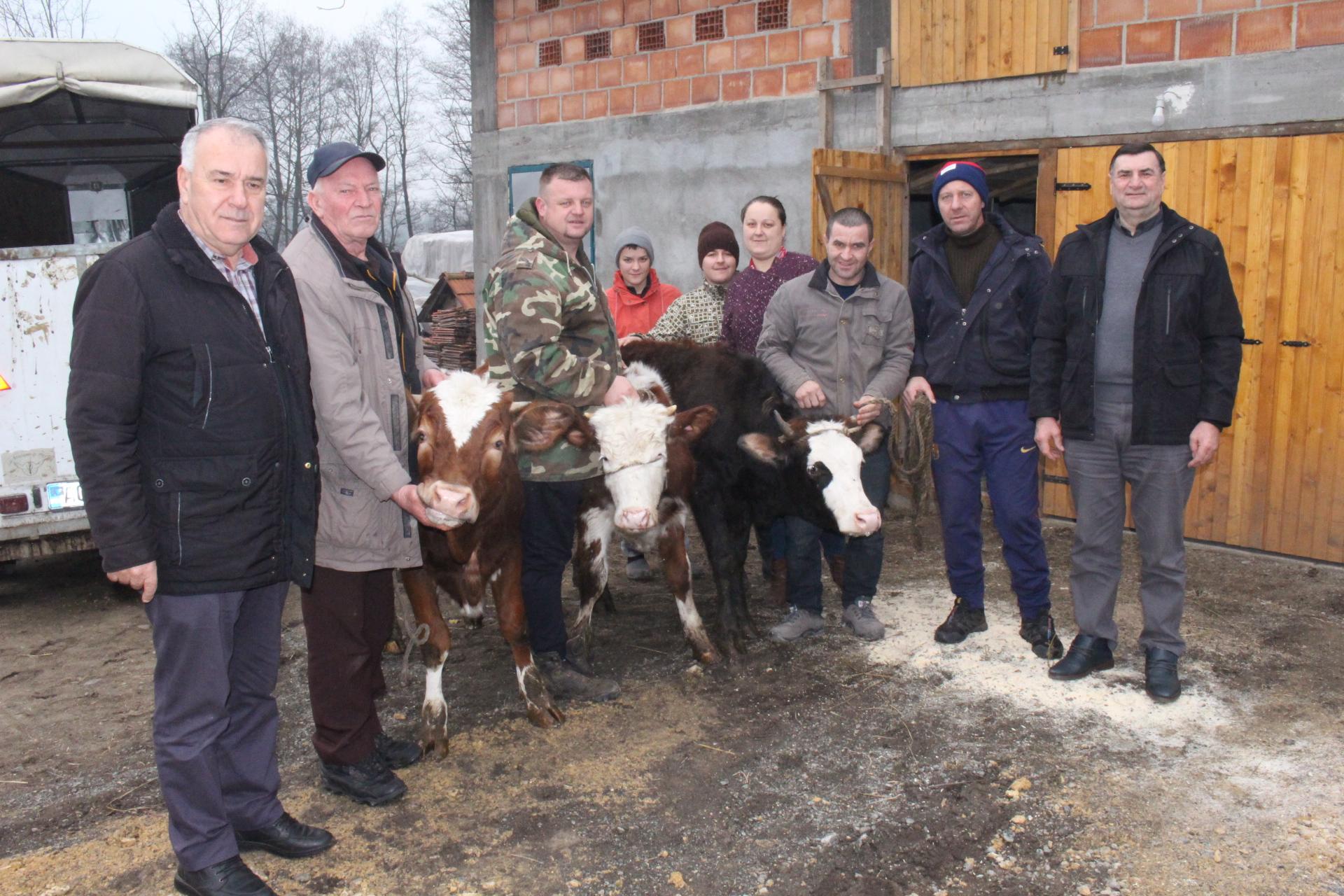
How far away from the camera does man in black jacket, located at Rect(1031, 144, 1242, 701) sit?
3895mm

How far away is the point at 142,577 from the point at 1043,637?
3605mm

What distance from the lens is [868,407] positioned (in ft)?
14.9

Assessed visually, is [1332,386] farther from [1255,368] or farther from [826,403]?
[826,403]

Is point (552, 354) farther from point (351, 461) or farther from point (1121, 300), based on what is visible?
point (1121, 300)

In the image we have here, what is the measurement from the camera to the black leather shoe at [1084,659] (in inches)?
169

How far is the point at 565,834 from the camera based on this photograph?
3250mm

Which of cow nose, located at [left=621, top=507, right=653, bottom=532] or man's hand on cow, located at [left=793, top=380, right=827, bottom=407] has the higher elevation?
man's hand on cow, located at [left=793, top=380, right=827, bottom=407]

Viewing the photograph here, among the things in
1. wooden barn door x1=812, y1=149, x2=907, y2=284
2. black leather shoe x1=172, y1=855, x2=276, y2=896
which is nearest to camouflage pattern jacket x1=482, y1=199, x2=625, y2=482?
black leather shoe x1=172, y1=855, x2=276, y2=896

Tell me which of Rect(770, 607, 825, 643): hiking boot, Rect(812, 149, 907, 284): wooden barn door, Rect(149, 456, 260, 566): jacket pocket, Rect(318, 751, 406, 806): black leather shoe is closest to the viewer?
Rect(149, 456, 260, 566): jacket pocket

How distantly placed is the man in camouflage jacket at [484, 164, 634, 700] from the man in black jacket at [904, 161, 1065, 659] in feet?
4.70

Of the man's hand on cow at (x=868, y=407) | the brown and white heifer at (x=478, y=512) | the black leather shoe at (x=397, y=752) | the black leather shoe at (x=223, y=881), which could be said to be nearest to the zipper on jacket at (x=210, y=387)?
the brown and white heifer at (x=478, y=512)

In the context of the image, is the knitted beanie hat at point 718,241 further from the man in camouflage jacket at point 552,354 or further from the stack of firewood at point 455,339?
the stack of firewood at point 455,339

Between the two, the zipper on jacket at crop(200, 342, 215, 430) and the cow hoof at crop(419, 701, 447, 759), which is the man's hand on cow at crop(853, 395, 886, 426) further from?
the zipper on jacket at crop(200, 342, 215, 430)

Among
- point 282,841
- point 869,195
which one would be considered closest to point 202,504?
point 282,841
